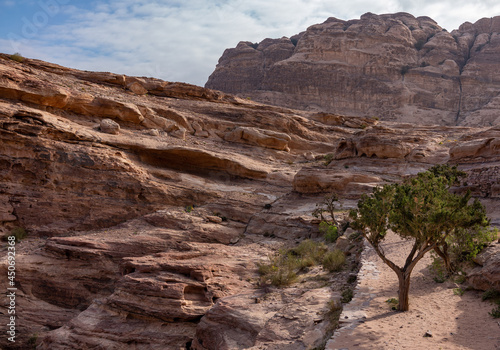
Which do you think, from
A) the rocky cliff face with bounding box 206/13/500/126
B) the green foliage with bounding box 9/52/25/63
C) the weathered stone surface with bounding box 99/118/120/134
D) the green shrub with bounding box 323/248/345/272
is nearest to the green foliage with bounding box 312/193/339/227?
the green shrub with bounding box 323/248/345/272

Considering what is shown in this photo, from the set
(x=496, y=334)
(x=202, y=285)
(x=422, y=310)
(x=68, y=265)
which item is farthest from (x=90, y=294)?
(x=496, y=334)

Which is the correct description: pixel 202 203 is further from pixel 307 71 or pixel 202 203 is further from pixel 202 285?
pixel 307 71

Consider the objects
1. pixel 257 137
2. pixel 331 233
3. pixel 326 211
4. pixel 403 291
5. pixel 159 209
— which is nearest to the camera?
pixel 403 291

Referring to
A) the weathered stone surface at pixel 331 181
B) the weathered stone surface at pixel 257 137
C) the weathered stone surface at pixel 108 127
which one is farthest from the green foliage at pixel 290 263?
the weathered stone surface at pixel 257 137

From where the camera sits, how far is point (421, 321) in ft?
26.7

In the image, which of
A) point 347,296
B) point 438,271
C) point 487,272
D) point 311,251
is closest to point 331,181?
point 311,251

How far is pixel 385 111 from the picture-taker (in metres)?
73.7

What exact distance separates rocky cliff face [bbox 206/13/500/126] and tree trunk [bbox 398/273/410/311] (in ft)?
219

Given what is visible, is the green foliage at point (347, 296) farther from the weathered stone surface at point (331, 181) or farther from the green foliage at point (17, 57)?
the green foliage at point (17, 57)

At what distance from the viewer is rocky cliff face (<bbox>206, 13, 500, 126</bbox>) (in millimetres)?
74312

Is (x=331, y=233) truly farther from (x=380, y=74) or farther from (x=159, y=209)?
(x=380, y=74)

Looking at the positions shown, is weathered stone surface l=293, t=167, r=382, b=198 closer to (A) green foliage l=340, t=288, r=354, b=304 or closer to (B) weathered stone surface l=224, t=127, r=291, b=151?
(B) weathered stone surface l=224, t=127, r=291, b=151

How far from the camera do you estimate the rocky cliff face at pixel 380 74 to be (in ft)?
244

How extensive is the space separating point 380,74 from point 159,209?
2713 inches
